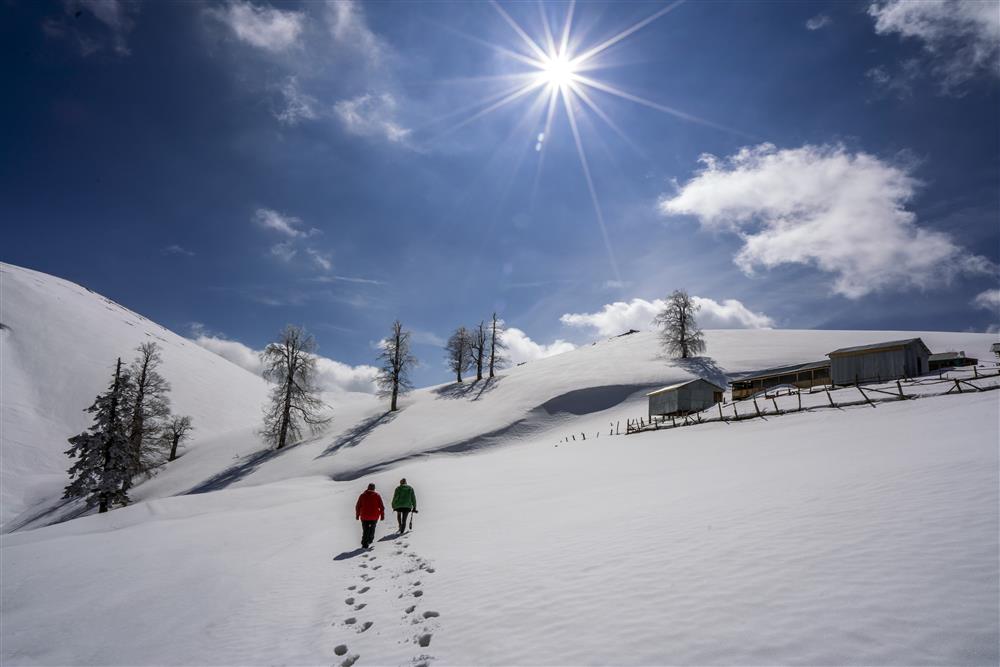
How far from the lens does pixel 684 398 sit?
37.7 meters

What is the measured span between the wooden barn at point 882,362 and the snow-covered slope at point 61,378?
253 ft

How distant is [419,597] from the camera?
8258 mm

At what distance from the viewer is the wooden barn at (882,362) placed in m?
33.6

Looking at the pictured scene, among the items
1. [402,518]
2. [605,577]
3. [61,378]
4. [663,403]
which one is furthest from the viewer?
[61,378]

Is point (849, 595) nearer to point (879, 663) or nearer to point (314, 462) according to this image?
point (879, 663)

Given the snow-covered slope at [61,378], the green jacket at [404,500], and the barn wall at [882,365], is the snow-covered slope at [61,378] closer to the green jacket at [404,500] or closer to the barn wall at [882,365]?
the green jacket at [404,500]

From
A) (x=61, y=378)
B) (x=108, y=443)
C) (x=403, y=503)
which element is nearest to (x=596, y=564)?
(x=403, y=503)

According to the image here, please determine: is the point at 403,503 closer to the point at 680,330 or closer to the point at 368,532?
the point at 368,532

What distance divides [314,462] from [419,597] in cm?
3142

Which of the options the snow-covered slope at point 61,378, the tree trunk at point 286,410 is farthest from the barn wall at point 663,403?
the snow-covered slope at point 61,378

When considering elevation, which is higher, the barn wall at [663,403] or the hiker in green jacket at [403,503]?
the barn wall at [663,403]

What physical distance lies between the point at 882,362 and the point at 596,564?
3872 centimetres

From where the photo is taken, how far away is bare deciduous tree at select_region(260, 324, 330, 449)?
4397 cm

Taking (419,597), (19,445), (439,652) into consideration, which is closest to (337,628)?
(419,597)
